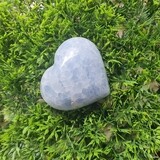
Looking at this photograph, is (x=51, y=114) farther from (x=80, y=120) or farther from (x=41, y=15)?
(x=41, y=15)

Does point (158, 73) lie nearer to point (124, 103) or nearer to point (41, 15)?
point (124, 103)

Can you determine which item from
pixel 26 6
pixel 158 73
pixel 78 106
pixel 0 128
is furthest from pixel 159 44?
pixel 0 128

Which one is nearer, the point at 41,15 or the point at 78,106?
the point at 78,106

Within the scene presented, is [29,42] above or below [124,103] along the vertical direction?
above

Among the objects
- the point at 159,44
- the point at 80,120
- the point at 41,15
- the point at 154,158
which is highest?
the point at 41,15
